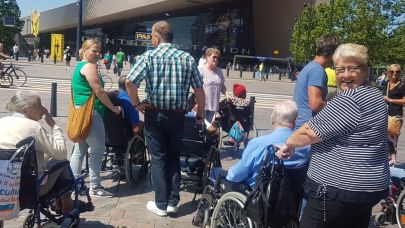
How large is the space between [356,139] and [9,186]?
219 cm

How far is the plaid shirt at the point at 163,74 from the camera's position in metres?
4.81

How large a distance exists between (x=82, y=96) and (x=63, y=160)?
1.41m

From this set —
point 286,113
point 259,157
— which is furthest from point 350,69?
point 259,157

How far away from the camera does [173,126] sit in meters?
4.92

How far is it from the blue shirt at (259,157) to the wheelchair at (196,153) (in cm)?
145

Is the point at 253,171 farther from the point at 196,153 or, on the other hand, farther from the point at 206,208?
the point at 196,153

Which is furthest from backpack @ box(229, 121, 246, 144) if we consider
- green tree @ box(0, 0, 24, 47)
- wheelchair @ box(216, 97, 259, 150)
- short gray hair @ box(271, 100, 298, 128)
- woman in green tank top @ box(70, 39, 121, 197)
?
green tree @ box(0, 0, 24, 47)

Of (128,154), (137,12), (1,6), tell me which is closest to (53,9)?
(1,6)

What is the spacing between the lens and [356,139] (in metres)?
2.75

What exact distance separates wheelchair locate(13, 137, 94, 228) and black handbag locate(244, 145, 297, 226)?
147 cm

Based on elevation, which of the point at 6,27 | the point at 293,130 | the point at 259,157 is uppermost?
the point at 6,27

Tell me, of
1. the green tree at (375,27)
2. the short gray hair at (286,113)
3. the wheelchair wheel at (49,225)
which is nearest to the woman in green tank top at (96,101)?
the wheelchair wheel at (49,225)

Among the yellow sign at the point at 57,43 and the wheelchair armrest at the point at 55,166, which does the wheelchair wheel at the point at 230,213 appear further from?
the yellow sign at the point at 57,43

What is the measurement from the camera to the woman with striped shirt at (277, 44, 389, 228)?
2.75 m
